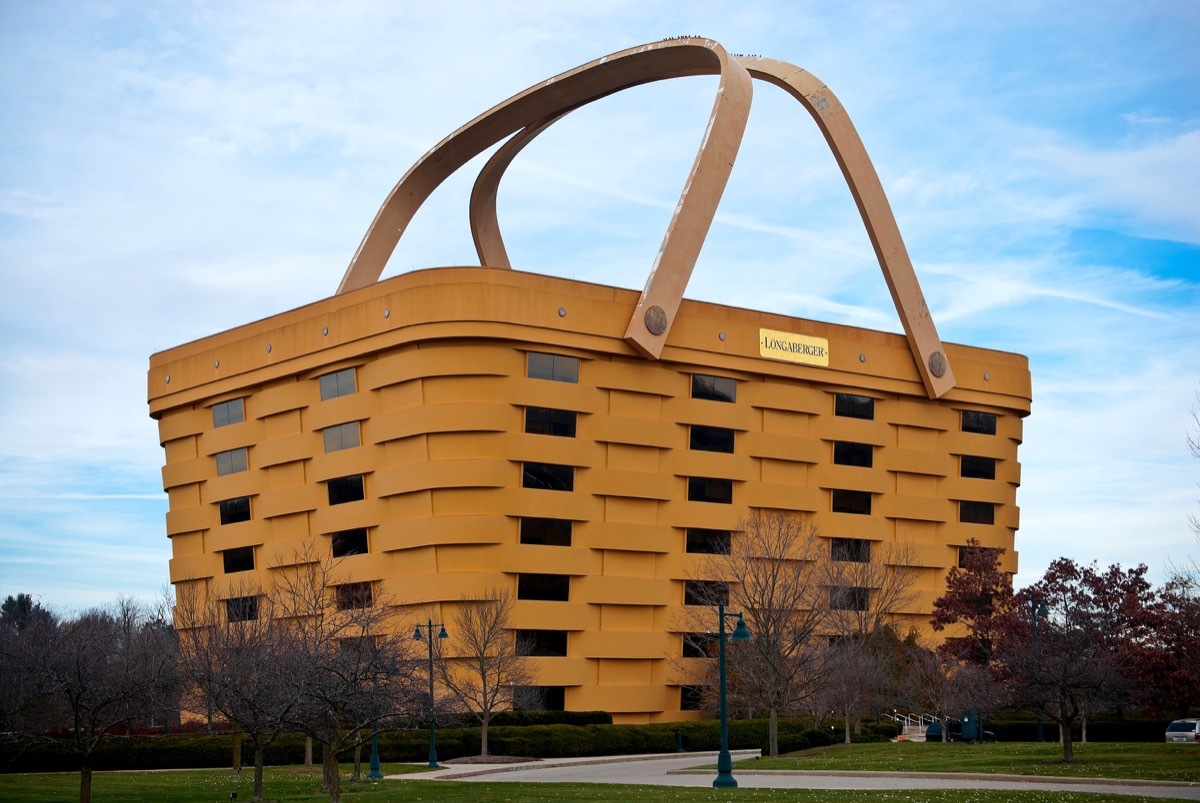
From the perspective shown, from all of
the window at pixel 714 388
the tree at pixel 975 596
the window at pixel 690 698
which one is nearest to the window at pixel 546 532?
the window at pixel 690 698

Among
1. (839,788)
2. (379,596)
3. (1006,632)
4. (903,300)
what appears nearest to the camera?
(839,788)

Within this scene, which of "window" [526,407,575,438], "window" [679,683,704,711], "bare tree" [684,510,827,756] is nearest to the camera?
"bare tree" [684,510,827,756]

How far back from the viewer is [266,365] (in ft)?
233

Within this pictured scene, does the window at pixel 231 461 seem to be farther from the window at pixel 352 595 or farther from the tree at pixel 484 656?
the tree at pixel 484 656

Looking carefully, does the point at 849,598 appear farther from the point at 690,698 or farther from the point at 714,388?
the point at 714,388

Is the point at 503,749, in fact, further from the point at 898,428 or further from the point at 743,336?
the point at 898,428

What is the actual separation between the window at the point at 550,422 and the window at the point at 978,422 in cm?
2814

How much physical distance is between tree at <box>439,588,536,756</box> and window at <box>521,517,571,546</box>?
3.35 metres

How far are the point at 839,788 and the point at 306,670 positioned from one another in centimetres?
1268

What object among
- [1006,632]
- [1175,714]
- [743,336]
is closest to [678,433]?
[743,336]

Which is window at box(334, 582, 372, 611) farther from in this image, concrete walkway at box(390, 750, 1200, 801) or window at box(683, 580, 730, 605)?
concrete walkway at box(390, 750, 1200, 801)

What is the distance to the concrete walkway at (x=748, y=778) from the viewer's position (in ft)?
96.1

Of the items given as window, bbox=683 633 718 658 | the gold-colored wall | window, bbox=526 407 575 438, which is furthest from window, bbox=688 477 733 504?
window, bbox=526 407 575 438

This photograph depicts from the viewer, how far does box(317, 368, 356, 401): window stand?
66.7 m
